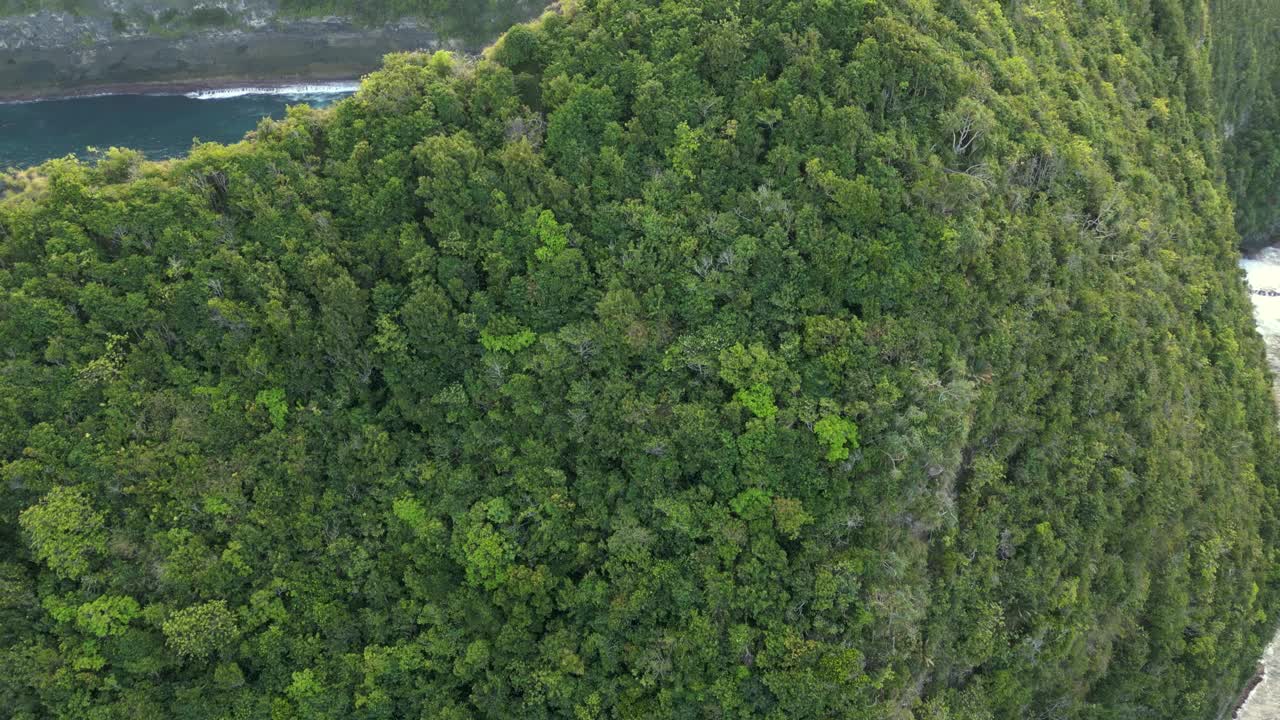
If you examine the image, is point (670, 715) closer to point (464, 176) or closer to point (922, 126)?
point (464, 176)

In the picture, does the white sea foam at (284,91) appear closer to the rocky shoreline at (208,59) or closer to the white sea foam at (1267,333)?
the rocky shoreline at (208,59)

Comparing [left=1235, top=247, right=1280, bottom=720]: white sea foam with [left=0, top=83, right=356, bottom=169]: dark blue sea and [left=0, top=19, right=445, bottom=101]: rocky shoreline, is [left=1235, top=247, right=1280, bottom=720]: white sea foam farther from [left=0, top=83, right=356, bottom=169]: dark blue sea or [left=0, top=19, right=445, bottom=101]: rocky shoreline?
[left=0, top=83, right=356, bottom=169]: dark blue sea

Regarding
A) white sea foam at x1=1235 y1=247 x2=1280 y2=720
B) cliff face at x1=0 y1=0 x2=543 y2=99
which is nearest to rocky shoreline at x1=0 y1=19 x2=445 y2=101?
cliff face at x1=0 y1=0 x2=543 y2=99

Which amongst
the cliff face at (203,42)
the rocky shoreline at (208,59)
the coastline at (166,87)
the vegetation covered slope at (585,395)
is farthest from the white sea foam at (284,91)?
the vegetation covered slope at (585,395)

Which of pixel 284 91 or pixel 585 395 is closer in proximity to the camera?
pixel 585 395

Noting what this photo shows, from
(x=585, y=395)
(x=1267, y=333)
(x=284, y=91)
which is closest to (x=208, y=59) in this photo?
(x=284, y=91)

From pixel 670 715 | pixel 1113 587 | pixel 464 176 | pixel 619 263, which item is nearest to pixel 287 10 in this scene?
pixel 464 176

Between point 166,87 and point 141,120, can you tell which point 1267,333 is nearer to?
point 141,120
